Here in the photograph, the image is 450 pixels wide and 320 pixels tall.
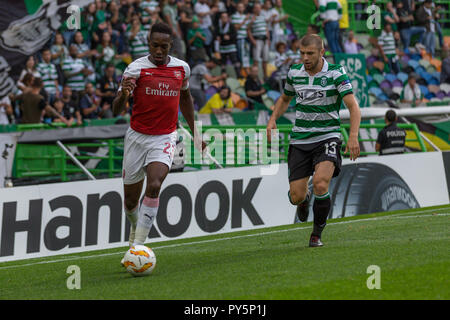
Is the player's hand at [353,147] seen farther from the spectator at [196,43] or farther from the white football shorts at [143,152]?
the spectator at [196,43]

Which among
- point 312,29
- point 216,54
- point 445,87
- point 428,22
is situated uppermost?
point 312,29

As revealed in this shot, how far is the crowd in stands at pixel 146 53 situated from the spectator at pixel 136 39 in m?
0.02

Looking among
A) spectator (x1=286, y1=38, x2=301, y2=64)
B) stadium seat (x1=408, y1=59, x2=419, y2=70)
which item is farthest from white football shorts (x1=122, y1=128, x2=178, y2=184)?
stadium seat (x1=408, y1=59, x2=419, y2=70)

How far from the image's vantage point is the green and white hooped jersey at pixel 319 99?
9570 millimetres

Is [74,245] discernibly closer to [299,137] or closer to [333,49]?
[299,137]

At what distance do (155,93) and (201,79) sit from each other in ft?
37.7

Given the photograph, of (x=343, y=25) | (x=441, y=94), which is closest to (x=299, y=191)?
(x=343, y=25)

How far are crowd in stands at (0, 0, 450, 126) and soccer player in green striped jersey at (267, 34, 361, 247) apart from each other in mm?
7886

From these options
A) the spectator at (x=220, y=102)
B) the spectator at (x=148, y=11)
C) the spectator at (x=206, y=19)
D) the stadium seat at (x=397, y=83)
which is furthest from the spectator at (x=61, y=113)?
the stadium seat at (x=397, y=83)

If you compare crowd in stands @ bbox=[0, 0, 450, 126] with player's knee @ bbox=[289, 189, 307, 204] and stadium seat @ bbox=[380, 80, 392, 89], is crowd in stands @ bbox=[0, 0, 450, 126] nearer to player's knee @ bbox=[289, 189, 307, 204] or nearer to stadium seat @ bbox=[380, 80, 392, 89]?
stadium seat @ bbox=[380, 80, 392, 89]

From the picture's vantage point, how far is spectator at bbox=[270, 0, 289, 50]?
77.7 feet

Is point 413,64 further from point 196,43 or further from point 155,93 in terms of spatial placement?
point 155,93

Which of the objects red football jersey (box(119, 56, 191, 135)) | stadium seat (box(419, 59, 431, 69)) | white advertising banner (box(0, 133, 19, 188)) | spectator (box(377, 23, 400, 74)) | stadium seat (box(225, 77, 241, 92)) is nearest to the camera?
red football jersey (box(119, 56, 191, 135))

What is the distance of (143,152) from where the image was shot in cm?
921
